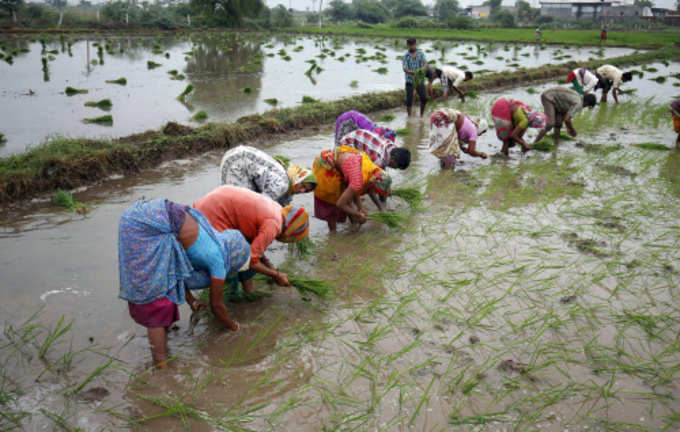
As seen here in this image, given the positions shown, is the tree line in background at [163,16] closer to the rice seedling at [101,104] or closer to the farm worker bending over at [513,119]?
the rice seedling at [101,104]

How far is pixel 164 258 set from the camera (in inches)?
88.0

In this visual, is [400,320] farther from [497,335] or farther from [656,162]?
[656,162]

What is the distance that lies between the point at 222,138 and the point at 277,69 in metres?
9.54

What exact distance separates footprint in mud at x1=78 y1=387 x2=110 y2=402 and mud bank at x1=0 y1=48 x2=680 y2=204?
298cm

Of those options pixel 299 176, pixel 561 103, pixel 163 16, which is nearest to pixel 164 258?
pixel 299 176

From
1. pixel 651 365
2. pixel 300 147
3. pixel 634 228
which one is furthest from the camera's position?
pixel 300 147

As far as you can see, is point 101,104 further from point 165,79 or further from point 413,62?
point 413,62

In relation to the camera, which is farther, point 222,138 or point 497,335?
point 222,138

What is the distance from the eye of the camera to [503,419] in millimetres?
2166

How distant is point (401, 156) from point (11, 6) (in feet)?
104

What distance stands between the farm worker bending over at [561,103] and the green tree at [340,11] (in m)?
53.4

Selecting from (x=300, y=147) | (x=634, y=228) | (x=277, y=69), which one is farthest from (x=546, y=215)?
(x=277, y=69)

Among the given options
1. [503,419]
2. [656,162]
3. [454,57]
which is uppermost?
[454,57]

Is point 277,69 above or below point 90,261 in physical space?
above
